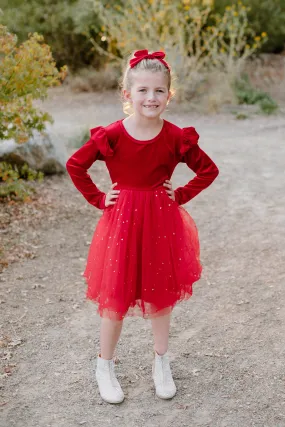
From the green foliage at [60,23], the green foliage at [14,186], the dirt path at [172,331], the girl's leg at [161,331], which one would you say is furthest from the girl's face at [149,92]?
the green foliage at [60,23]

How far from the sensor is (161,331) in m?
2.70

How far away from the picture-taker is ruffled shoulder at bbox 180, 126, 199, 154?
8.20 feet

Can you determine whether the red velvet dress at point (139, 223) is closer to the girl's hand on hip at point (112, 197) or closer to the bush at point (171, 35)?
the girl's hand on hip at point (112, 197)

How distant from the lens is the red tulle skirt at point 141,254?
2.50m

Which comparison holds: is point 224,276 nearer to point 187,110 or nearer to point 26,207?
point 26,207

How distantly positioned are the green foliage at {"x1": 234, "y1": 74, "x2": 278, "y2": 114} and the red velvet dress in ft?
22.9

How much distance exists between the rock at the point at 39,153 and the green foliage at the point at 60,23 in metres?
5.39

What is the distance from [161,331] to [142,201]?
2.00 ft

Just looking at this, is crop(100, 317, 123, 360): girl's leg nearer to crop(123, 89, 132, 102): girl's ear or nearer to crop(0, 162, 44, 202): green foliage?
crop(123, 89, 132, 102): girl's ear

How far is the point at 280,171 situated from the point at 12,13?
7016 mm

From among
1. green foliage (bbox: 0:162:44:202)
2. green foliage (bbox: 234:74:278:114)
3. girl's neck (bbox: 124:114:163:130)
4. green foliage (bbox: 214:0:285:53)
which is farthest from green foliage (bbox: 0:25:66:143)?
green foliage (bbox: 214:0:285:53)

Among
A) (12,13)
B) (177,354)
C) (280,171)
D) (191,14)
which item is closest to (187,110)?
(191,14)

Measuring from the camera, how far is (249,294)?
372 centimetres

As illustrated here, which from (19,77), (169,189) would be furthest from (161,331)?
(19,77)
